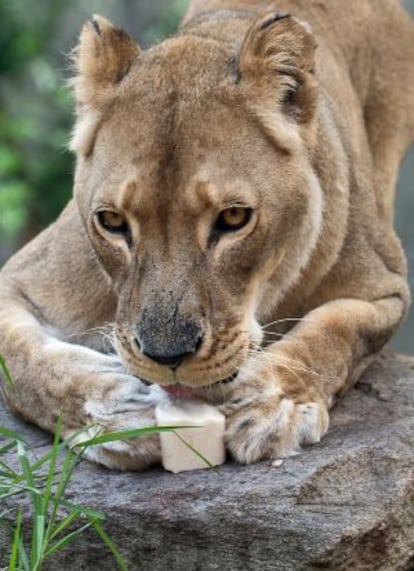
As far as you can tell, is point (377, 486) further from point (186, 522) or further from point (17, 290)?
point (17, 290)

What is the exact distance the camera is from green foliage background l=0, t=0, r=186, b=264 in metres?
10.2

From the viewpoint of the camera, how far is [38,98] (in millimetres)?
11109

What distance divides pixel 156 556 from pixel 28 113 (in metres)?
7.84

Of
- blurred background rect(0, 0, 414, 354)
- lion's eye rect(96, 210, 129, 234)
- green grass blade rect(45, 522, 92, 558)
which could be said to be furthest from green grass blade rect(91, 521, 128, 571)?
blurred background rect(0, 0, 414, 354)

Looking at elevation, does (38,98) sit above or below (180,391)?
below

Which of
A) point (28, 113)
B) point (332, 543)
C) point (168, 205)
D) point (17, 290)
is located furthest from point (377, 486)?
point (28, 113)

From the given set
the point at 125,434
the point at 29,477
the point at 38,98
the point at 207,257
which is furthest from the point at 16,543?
the point at 38,98

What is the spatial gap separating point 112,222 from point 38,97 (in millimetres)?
7736

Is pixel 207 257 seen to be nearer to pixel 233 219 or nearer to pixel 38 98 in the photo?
pixel 233 219

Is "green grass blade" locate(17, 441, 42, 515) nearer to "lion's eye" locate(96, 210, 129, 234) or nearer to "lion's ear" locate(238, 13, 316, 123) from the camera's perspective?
"lion's eye" locate(96, 210, 129, 234)

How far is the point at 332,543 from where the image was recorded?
323 cm

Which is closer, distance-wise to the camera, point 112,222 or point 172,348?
point 172,348

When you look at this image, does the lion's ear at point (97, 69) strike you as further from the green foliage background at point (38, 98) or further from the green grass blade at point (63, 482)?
the green foliage background at point (38, 98)

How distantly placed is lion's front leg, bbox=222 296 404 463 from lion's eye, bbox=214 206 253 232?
0.33 metres
